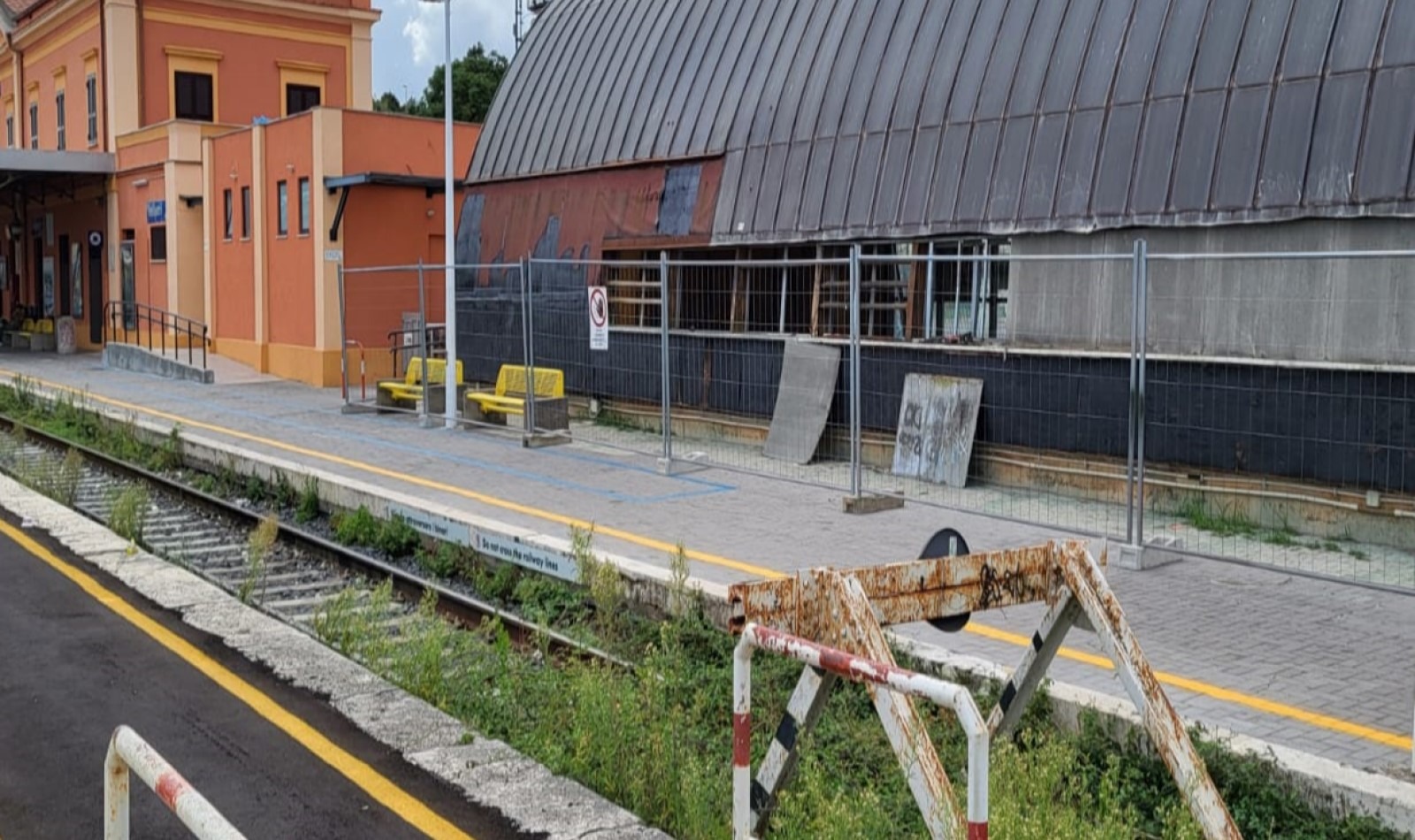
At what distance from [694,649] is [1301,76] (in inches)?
316

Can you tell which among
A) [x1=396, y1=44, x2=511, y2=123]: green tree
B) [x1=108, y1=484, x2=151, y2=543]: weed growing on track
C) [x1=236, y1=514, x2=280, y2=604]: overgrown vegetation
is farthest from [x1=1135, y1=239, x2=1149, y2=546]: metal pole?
[x1=396, y1=44, x2=511, y2=123]: green tree

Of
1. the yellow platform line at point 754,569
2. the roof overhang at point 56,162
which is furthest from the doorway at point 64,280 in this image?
the yellow platform line at point 754,569

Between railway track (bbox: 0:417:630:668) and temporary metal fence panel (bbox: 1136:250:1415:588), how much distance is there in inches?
209

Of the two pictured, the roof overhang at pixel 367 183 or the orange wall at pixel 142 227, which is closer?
the roof overhang at pixel 367 183

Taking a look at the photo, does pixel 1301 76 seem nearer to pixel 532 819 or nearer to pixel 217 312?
pixel 532 819

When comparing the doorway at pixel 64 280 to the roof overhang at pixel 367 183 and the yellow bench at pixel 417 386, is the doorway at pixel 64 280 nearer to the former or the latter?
the roof overhang at pixel 367 183

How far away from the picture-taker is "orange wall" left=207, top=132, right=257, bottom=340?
1177 inches

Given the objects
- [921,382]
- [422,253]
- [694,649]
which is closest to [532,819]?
[694,649]

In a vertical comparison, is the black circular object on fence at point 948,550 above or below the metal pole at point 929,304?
below

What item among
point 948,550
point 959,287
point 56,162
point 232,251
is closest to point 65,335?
point 56,162

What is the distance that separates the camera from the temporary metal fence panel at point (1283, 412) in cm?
1070

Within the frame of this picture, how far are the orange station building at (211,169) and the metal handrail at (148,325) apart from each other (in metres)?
0.25

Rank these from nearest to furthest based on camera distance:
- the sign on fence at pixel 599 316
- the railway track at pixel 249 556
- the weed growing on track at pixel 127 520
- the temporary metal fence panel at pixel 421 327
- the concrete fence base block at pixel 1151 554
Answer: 1. the railway track at pixel 249 556
2. the concrete fence base block at pixel 1151 554
3. the weed growing on track at pixel 127 520
4. the sign on fence at pixel 599 316
5. the temporary metal fence panel at pixel 421 327

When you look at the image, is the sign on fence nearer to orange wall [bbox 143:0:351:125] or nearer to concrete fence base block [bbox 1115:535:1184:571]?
concrete fence base block [bbox 1115:535:1184:571]
